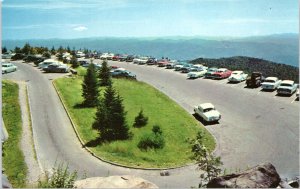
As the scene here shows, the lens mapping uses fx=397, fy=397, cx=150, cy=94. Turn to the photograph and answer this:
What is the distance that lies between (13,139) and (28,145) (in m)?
1.08

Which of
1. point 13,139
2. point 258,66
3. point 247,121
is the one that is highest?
point 258,66

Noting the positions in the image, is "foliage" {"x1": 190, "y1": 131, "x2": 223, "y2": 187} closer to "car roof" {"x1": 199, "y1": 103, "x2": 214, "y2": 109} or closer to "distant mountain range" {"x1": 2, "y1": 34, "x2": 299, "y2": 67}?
"car roof" {"x1": 199, "y1": 103, "x2": 214, "y2": 109}

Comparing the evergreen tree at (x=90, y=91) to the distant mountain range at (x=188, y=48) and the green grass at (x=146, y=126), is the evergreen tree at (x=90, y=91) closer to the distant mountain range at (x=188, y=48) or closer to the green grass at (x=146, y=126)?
the green grass at (x=146, y=126)

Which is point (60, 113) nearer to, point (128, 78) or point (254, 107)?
point (128, 78)

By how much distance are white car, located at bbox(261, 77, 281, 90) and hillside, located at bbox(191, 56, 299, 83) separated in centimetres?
162

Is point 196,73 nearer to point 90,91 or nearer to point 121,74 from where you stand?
point 121,74

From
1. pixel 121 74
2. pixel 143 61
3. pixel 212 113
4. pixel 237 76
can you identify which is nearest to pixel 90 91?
pixel 212 113

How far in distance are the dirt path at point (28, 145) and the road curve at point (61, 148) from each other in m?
0.32

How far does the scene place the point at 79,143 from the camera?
23.4 meters


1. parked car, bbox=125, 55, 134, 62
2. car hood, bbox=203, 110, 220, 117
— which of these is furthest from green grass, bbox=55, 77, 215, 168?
parked car, bbox=125, 55, 134, 62

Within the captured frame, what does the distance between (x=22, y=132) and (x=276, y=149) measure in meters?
14.8

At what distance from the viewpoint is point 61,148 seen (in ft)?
73.4

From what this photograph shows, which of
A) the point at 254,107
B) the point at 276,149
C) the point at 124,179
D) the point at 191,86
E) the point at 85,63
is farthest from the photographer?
the point at 85,63

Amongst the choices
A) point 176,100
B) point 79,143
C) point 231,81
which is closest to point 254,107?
point 176,100
